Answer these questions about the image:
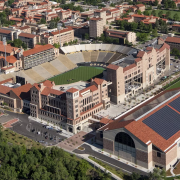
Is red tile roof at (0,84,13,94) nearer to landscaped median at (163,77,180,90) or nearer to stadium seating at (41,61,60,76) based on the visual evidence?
stadium seating at (41,61,60,76)

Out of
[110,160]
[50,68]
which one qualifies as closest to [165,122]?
[110,160]

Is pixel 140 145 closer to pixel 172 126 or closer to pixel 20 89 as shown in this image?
pixel 172 126

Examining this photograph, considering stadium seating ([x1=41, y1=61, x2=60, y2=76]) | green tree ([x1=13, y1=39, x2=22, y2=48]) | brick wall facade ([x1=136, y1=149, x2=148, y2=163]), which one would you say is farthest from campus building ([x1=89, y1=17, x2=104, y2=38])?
brick wall facade ([x1=136, y1=149, x2=148, y2=163])

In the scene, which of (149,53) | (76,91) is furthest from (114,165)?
(149,53)

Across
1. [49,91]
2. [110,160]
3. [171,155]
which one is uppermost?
[49,91]

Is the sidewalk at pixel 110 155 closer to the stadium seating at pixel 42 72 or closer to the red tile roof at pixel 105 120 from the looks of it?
the red tile roof at pixel 105 120

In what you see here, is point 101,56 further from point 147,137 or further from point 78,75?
point 147,137
